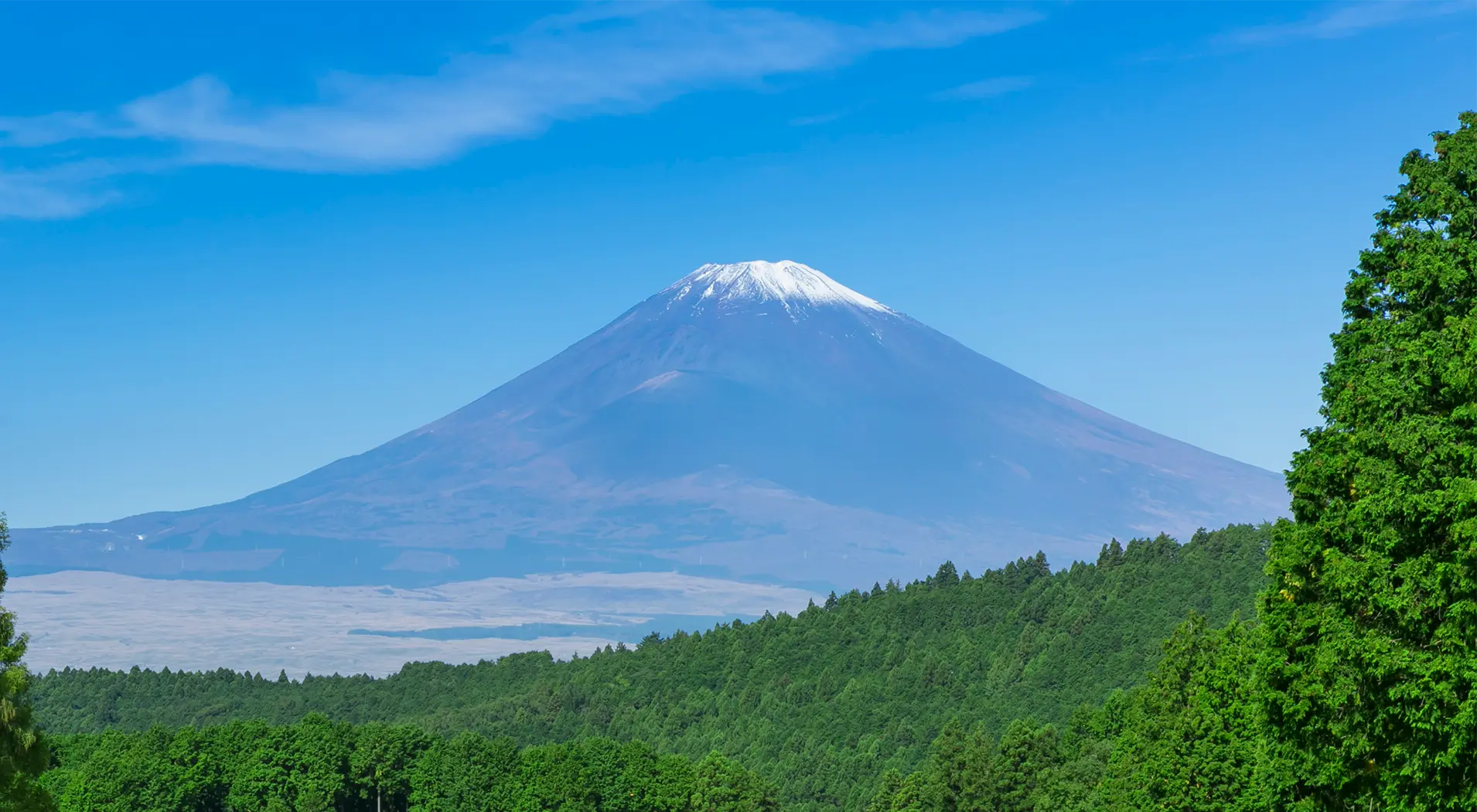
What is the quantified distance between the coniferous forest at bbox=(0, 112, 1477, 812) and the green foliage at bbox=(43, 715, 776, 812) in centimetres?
22

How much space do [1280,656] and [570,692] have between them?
571 ft

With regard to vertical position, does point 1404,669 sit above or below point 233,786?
above

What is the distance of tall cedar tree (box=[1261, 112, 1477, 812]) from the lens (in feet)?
84.2

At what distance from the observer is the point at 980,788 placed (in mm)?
93750

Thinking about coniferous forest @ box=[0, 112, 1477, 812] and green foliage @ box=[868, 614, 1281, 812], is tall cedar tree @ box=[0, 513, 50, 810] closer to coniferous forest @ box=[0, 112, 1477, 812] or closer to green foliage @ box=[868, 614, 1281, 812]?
coniferous forest @ box=[0, 112, 1477, 812]


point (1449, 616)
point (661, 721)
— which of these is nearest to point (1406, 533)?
point (1449, 616)

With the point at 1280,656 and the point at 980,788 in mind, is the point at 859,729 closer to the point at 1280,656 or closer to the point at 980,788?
the point at 980,788

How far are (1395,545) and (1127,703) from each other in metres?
57.4

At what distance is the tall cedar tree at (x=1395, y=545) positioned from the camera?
25672 millimetres

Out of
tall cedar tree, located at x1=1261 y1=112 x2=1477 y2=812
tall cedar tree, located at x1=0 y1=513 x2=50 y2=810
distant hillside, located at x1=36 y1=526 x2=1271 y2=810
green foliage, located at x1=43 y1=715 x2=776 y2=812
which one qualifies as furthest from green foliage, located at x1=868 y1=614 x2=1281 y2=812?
distant hillside, located at x1=36 y1=526 x2=1271 y2=810

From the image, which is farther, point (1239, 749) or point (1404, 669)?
point (1239, 749)

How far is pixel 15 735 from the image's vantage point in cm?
3334

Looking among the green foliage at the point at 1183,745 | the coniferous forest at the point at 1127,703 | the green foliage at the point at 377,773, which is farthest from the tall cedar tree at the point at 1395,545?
the green foliage at the point at 377,773

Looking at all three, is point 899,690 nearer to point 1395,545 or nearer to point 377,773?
point 377,773
